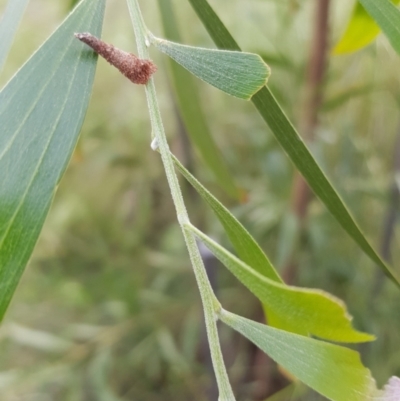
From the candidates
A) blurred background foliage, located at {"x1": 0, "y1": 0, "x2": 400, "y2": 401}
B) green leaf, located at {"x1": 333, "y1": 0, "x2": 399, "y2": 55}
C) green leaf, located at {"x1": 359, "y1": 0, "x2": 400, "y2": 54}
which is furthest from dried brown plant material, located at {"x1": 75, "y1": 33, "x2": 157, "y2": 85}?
blurred background foliage, located at {"x1": 0, "y1": 0, "x2": 400, "y2": 401}

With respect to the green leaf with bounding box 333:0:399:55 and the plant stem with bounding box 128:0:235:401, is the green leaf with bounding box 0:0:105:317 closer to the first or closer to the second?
the plant stem with bounding box 128:0:235:401

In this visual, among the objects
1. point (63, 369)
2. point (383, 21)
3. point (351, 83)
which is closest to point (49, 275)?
point (63, 369)

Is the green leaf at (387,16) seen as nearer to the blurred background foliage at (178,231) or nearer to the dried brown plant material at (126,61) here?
the dried brown plant material at (126,61)

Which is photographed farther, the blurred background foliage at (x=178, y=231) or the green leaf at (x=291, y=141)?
the blurred background foliage at (x=178, y=231)

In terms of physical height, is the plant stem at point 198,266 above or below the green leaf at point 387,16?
below

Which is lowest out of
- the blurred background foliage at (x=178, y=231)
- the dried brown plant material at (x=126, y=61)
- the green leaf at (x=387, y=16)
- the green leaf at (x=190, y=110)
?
the blurred background foliage at (x=178, y=231)

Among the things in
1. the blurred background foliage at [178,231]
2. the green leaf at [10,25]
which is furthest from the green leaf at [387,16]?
the blurred background foliage at [178,231]

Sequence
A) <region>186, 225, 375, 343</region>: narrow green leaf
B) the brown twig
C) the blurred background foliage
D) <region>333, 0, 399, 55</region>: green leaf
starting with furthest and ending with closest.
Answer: the blurred background foliage
the brown twig
<region>333, 0, 399, 55</region>: green leaf
<region>186, 225, 375, 343</region>: narrow green leaf

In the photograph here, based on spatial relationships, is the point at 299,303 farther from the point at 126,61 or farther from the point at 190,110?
the point at 190,110
